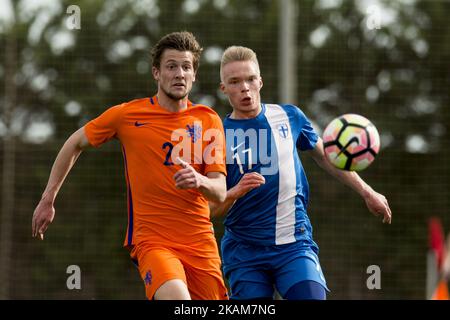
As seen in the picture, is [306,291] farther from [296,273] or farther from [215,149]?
[215,149]

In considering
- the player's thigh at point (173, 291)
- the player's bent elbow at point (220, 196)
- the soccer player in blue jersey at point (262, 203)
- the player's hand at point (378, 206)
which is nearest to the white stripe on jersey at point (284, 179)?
the soccer player in blue jersey at point (262, 203)

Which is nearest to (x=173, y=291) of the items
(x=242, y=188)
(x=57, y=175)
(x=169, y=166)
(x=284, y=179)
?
(x=169, y=166)

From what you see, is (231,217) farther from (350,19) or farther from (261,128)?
(350,19)

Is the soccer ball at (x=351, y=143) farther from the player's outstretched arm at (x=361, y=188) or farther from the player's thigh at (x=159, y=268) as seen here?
the player's thigh at (x=159, y=268)

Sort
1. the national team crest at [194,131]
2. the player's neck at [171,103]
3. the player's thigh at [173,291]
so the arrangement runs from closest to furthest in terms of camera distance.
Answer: the player's thigh at [173,291]
the national team crest at [194,131]
the player's neck at [171,103]

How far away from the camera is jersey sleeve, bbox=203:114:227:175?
5051 millimetres

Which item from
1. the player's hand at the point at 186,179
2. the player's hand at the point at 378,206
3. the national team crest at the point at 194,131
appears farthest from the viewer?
the player's hand at the point at 378,206

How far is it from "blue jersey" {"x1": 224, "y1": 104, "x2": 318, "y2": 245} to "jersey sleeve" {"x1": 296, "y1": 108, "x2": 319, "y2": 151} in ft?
0.40

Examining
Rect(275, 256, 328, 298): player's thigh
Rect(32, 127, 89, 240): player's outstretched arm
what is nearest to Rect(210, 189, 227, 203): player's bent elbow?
Rect(275, 256, 328, 298): player's thigh

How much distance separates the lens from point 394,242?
39.6 feet

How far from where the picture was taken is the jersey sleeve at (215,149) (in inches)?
199

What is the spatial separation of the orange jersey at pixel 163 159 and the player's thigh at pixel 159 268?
3.8 inches

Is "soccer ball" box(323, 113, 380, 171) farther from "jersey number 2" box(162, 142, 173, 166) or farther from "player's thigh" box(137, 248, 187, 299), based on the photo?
"player's thigh" box(137, 248, 187, 299)
